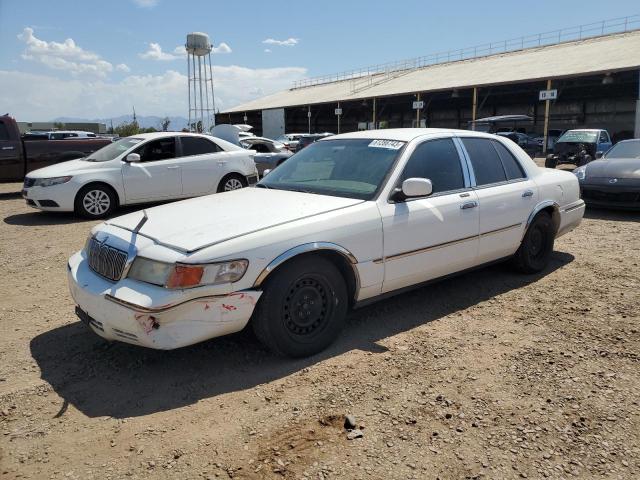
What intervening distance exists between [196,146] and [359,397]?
305 inches

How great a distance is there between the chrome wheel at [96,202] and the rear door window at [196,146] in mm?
1651

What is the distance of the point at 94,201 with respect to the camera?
886cm

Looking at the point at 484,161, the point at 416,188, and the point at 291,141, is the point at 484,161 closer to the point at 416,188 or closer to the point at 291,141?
the point at 416,188

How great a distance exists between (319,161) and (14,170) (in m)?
10.4

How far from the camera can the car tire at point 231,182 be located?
997 cm

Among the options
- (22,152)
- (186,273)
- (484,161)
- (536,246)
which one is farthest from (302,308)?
(22,152)

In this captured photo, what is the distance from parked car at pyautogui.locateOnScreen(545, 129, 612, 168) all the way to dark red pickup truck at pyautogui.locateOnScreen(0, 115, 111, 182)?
573 inches

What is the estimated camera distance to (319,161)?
15.0ft

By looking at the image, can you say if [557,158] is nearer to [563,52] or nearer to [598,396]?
[598,396]

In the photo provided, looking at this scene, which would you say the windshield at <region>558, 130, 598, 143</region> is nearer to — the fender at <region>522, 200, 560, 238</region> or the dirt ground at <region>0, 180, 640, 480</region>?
the fender at <region>522, 200, 560, 238</region>

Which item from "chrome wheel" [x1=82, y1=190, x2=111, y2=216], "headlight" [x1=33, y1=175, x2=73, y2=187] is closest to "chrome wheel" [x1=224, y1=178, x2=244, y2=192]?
"chrome wheel" [x1=82, y1=190, x2=111, y2=216]

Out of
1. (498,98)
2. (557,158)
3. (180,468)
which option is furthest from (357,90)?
(180,468)

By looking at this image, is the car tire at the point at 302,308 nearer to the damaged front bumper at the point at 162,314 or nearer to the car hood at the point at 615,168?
the damaged front bumper at the point at 162,314

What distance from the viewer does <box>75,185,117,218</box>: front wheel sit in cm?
878
